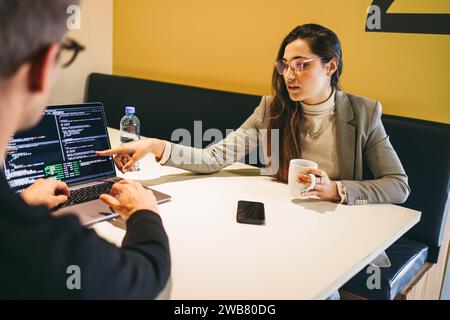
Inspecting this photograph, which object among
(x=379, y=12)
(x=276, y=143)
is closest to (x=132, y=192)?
(x=276, y=143)

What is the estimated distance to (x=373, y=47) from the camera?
207 cm

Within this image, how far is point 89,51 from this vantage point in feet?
10.5

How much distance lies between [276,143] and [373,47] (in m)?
0.75

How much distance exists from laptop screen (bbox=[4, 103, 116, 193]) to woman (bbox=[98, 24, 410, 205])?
0.50 ft

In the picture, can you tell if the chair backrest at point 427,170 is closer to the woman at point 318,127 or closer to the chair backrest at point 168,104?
the woman at point 318,127

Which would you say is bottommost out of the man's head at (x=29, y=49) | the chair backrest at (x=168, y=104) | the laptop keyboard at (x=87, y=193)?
the laptop keyboard at (x=87, y=193)

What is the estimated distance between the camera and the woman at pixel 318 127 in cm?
162

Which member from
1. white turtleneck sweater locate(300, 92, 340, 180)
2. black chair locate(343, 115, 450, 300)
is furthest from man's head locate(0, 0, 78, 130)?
black chair locate(343, 115, 450, 300)

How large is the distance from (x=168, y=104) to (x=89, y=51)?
952 millimetres

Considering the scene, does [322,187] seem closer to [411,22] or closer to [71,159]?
[71,159]

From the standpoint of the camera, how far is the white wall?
3127mm

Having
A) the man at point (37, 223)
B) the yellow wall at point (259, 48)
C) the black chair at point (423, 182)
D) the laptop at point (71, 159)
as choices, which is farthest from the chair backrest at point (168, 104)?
the man at point (37, 223)

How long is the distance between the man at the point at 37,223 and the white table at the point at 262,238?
0.77 ft

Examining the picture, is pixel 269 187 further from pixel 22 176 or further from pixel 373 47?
pixel 373 47
